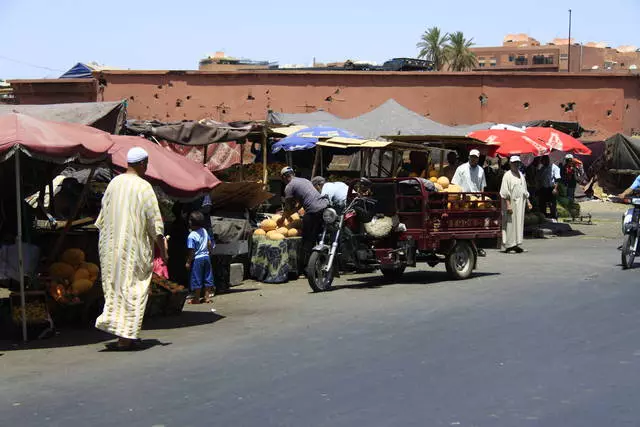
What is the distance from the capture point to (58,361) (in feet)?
27.4

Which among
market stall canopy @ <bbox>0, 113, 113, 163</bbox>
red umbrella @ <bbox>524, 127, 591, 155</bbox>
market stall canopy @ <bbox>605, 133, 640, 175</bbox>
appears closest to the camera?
market stall canopy @ <bbox>0, 113, 113, 163</bbox>

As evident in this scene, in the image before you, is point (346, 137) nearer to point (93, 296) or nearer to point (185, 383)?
point (93, 296)

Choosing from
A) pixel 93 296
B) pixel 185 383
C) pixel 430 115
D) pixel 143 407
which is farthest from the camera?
pixel 430 115

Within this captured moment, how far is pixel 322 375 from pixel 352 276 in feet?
26.0

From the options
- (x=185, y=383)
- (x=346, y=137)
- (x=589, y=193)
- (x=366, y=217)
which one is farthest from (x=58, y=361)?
(x=589, y=193)

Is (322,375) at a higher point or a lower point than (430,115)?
lower

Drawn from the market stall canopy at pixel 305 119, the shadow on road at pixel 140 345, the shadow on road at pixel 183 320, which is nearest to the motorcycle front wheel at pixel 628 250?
the shadow on road at pixel 183 320

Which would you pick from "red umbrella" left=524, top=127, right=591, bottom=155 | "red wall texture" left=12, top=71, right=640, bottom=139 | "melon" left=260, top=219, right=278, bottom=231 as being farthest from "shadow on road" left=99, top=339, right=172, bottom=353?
"red wall texture" left=12, top=71, right=640, bottom=139

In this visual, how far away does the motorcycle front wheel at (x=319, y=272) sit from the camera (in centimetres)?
1301

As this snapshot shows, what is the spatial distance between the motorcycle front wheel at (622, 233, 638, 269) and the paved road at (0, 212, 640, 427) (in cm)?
239

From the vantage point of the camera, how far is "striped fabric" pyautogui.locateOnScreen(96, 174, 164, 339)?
8.78m

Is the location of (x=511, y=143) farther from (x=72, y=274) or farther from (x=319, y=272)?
(x=72, y=274)

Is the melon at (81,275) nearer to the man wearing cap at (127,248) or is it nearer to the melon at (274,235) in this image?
the man wearing cap at (127,248)

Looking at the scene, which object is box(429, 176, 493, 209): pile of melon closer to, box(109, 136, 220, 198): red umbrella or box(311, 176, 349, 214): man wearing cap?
box(311, 176, 349, 214): man wearing cap
